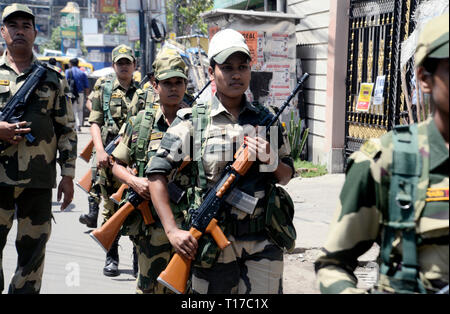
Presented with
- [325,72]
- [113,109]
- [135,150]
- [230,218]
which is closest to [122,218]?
[135,150]

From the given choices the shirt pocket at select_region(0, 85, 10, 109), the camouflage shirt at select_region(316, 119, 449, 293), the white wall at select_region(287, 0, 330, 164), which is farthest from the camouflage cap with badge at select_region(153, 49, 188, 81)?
the white wall at select_region(287, 0, 330, 164)

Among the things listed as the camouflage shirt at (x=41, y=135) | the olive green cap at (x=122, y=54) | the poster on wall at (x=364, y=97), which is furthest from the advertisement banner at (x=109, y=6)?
the camouflage shirt at (x=41, y=135)

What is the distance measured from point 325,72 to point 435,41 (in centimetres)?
905

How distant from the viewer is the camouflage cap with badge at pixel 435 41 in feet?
5.54

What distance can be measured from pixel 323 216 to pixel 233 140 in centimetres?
458

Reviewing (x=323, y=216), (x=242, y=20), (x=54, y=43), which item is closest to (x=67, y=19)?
(x=54, y=43)

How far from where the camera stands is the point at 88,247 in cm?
659

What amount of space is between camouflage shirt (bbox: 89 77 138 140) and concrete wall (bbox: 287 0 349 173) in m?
4.91

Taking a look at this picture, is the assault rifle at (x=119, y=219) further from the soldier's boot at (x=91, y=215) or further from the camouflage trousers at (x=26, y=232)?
the soldier's boot at (x=91, y=215)

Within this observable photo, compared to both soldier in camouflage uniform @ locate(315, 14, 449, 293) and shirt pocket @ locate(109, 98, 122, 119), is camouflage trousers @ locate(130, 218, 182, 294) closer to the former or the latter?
soldier in camouflage uniform @ locate(315, 14, 449, 293)

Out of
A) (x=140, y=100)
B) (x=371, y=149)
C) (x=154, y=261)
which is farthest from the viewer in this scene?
(x=140, y=100)

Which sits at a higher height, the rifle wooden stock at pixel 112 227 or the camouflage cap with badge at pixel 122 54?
the camouflage cap with badge at pixel 122 54

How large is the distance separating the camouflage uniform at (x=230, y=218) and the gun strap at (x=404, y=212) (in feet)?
4.20

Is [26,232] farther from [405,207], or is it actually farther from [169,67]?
[405,207]
